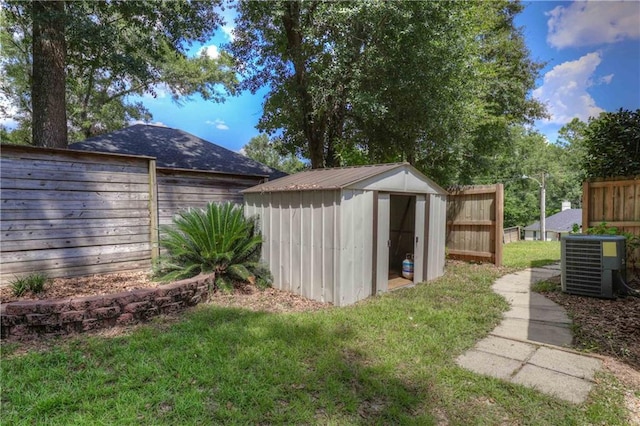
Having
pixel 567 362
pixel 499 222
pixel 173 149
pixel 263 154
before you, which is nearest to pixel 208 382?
pixel 567 362

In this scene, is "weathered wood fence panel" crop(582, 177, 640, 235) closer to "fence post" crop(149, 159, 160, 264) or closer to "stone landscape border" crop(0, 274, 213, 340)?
"stone landscape border" crop(0, 274, 213, 340)

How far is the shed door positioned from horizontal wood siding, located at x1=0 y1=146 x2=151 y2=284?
4.08 metres

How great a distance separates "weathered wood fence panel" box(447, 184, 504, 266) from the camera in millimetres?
7027

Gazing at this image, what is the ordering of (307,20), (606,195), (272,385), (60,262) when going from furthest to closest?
(307,20), (606,195), (60,262), (272,385)

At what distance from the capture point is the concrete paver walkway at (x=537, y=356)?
2570mm

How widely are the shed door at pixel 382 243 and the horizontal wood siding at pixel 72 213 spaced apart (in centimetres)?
408

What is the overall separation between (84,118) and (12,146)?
43.1ft

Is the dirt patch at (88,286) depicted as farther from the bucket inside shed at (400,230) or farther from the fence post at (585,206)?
the fence post at (585,206)

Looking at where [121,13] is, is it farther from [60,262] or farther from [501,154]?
[501,154]

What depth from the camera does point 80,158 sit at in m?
5.00

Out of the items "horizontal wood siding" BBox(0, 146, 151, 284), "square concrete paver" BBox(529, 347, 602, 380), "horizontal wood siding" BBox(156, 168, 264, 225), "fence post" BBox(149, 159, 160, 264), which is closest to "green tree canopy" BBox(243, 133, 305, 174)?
"horizontal wood siding" BBox(156, 168, 264, 225)

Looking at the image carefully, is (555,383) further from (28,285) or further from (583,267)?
(28,285)

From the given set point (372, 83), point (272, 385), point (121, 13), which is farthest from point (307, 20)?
point (272, 385)

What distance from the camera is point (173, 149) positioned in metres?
8.97
